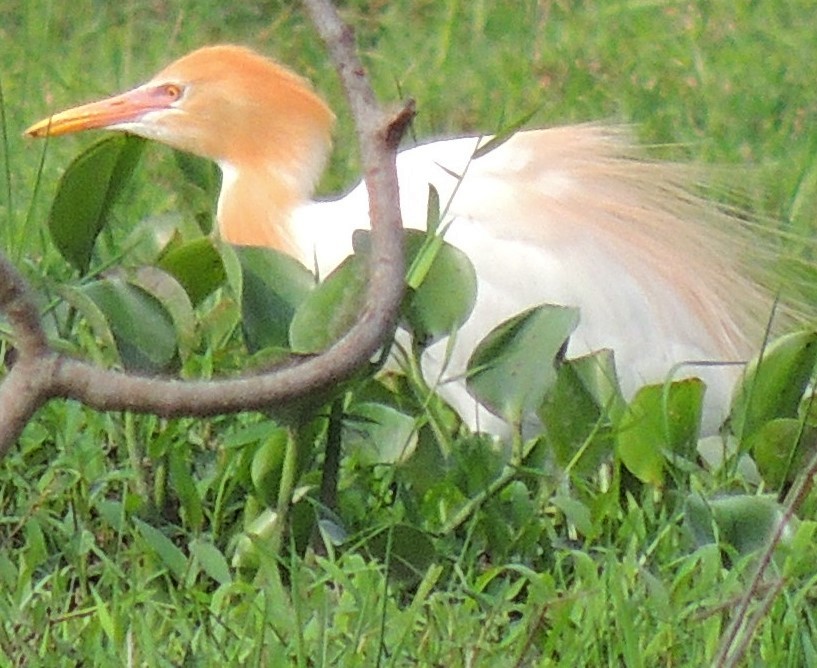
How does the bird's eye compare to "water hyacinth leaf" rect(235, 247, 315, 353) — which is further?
the bird's eye

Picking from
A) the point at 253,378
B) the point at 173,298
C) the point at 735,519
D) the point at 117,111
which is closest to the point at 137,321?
the point at 173,298

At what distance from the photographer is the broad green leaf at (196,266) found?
204 cm

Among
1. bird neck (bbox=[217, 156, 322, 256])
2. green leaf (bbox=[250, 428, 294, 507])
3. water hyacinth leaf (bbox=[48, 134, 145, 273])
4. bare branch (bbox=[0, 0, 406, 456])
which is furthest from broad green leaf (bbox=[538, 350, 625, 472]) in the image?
bare branch (bbox=[0, 0, 406, 456])

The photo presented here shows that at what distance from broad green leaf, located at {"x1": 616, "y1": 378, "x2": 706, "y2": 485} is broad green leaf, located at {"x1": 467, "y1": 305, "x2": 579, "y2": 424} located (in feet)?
0.45

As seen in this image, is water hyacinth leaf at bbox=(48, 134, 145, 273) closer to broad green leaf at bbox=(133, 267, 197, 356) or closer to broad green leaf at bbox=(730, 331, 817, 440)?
broad green leaf at bbox=(133, 267, 197, 356)

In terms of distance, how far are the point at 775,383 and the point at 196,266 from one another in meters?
Result: 0.68

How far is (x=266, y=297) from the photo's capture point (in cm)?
199

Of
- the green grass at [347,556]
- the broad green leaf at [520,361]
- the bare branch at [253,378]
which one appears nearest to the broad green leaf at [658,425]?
the green grass at [347,556]

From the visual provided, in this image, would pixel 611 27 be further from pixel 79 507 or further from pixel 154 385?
pixel 154 385

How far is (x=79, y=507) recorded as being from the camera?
2178mm

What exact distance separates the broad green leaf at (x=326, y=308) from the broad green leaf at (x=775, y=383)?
510 mm

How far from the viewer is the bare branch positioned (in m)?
1.05

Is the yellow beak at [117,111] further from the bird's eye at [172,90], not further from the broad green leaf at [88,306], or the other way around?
the broad green leaf at [88,306]

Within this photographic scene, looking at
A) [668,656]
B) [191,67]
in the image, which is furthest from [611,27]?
[668,656]
